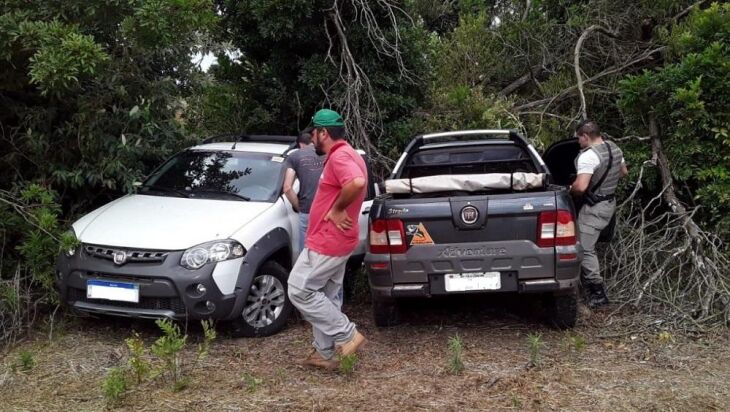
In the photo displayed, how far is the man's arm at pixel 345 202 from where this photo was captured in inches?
Answer: 177

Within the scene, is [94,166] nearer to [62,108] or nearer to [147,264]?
[62,108]

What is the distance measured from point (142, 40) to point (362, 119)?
312 centimetres

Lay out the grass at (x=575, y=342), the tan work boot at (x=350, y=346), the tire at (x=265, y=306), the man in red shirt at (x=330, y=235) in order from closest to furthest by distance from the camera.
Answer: the man in red shirt at (x=330, y=235) → the tan work boot at (x=350, y=346) → the grass at (x=575, y=342) → the tire at (x=265, y=306)

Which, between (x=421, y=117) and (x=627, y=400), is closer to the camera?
(x=627, y=400)

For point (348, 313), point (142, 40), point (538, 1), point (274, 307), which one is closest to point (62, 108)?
point (142, 40)

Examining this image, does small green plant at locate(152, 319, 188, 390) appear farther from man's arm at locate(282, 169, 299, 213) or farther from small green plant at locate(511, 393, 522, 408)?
small green plant at locate(511, 393, 522, 408)

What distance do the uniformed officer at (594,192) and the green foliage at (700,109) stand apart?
97 centimetres

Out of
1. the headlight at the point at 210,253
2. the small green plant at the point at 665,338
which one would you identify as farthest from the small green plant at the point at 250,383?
the small green plant at the point at 665,338

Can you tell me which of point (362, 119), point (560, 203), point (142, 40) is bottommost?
point (560, 203)

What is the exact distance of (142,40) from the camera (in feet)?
20.1

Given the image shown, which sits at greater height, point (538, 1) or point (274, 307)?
point (538, 1)

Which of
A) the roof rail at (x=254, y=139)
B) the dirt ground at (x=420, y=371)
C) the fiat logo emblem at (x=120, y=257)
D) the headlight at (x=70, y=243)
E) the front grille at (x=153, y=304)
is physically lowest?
the dirt ground at (x=420, y=371)

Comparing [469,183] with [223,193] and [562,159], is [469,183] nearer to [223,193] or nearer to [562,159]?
[562,159]

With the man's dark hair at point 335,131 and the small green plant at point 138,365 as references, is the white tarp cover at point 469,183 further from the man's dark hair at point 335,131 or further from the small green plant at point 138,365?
the small green plant at point 138,365
